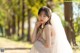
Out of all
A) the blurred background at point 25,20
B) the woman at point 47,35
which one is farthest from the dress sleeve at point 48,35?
the blurred background at point 25,20

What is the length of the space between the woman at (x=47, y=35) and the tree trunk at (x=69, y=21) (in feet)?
2.15

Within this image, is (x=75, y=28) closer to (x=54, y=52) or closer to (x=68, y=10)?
(x=68, y=10)

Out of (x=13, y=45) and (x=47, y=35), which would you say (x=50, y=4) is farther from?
(x=47, y=35)

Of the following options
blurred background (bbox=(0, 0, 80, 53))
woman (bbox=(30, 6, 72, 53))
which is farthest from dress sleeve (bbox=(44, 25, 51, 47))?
blurred background (bbox=(0, 0, 80, 53))

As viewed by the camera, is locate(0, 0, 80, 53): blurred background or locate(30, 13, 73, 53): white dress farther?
locate(0, 0, 80, 53): blurred background

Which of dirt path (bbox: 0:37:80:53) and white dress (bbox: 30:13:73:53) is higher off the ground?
white dress (bbox: 30:13:73:53)

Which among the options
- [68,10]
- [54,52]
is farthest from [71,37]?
[54,52]

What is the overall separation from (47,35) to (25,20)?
94cm

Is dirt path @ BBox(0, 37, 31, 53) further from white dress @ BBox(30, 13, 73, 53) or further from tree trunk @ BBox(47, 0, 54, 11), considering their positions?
white dress @ BBox(30, 13, 73, 53)

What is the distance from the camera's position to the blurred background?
255 cm

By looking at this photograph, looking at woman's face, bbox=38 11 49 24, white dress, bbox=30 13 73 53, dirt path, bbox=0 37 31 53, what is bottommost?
dirt path, bbox=0 37 31 53

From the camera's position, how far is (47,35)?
Answer: 5.52 feet

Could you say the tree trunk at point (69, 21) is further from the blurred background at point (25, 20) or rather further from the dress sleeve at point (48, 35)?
the dress sleeve at point (48, 35)

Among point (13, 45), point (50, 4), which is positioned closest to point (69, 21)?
point (50, 4)
